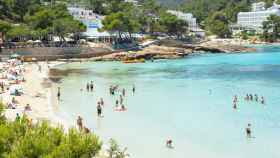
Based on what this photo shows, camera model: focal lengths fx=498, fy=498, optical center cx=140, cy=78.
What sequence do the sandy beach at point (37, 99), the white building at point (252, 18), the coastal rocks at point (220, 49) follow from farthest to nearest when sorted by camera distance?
1. the white building at point (252, 18)
2. the coastal rocks at point (220, 49)
3. the sandy beach at point (37, 99)

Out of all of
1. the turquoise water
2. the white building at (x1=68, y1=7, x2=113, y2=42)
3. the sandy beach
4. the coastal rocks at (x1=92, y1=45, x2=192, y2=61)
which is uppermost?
the white building at (x1=68, y1=7, x2=113, y2=42)

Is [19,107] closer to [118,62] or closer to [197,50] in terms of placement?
[118,62]

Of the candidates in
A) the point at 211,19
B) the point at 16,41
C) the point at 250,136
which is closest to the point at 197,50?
the point at 16,41

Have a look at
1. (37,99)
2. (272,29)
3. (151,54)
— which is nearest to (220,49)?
(151,54)

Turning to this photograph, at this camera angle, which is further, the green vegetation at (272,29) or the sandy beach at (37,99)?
the green vegetation at (272,29)

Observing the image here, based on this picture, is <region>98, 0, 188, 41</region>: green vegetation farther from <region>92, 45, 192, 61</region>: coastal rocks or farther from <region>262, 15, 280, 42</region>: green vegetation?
<region>262, 15, 280, 42</region>: green vegetation

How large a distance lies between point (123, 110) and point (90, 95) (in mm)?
8580

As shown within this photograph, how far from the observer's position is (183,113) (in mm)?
33531

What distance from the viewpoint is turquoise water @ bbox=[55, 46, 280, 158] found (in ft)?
79.5

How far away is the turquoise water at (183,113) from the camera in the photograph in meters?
24.2

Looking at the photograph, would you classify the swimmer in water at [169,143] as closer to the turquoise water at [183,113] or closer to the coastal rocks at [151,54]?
the turquoise water at [183,113]

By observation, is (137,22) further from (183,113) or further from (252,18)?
(252,18)

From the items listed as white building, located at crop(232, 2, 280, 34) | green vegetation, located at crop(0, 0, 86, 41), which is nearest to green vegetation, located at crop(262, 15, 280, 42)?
white building, located at crop(232, 2, 280, 34)

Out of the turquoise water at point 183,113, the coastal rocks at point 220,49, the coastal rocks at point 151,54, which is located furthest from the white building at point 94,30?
the turquoise water at point 183,113
